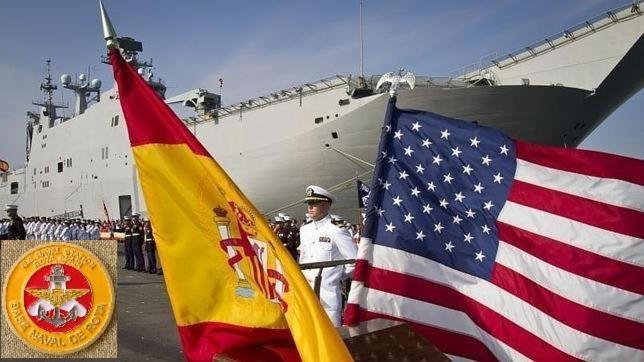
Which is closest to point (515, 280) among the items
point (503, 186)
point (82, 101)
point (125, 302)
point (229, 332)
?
point (503, 186)

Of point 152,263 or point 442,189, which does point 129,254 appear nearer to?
point 152,263

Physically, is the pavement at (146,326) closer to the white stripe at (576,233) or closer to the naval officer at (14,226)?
the naval officer at (14,226)

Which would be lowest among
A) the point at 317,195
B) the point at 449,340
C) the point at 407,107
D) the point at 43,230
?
the point at 449,340

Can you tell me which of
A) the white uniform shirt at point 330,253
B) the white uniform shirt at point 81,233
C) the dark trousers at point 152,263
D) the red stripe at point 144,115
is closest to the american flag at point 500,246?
the red stripe at point 144,115

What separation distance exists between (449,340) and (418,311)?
0.69 ft

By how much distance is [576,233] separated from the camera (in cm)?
243

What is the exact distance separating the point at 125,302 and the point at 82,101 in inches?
1318

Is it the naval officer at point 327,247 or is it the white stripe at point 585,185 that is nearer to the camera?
the white stripe at point 585,185

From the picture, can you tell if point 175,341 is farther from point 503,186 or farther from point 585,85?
point 585,85

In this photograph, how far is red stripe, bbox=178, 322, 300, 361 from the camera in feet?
5.84

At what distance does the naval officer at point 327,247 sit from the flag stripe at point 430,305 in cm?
159

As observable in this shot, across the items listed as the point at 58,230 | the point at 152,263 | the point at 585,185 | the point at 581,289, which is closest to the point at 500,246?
the point at 581,289

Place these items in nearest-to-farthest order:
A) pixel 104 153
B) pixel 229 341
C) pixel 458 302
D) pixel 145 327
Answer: pixel 229 341 < pixel 458 302 < pixel 145 327 < pixel 104 153

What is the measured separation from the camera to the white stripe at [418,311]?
98.1 inches
